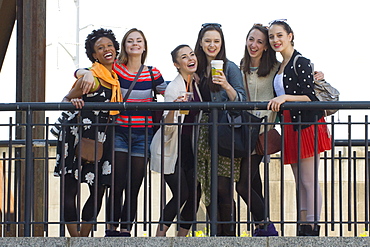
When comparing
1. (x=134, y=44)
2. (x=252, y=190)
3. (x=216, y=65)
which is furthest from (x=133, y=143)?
(x=252, y=190)

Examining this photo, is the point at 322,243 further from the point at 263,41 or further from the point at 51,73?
the point at 51,73

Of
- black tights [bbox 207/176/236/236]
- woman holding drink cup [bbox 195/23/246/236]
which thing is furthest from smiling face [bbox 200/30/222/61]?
black tights [bbox 207/176/236/236]

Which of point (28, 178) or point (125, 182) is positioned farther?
point (125, 182)

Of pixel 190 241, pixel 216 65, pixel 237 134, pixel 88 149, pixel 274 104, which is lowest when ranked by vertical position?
pixel 190 241

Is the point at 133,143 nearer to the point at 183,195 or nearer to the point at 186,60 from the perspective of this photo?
the point at 183,195

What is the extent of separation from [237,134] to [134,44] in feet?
3.50

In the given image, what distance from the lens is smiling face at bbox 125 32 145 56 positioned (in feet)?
21.3

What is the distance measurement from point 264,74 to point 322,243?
1.41 m

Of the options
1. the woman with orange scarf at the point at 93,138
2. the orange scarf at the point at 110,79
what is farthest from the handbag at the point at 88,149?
the orange scarf at the point at 110,79

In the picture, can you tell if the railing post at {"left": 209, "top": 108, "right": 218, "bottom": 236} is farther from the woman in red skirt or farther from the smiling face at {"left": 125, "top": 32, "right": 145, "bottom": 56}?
the smiling face at {"left": 125, "top": 32, "right": 145, "bottom": 56}

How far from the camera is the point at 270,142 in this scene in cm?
641

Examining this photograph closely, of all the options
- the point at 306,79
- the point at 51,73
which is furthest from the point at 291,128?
the point at 51,73

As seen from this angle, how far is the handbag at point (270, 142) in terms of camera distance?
640 cm

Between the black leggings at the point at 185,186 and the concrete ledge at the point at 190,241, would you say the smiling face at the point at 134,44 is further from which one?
the concrete ledge at the point at 190,241
